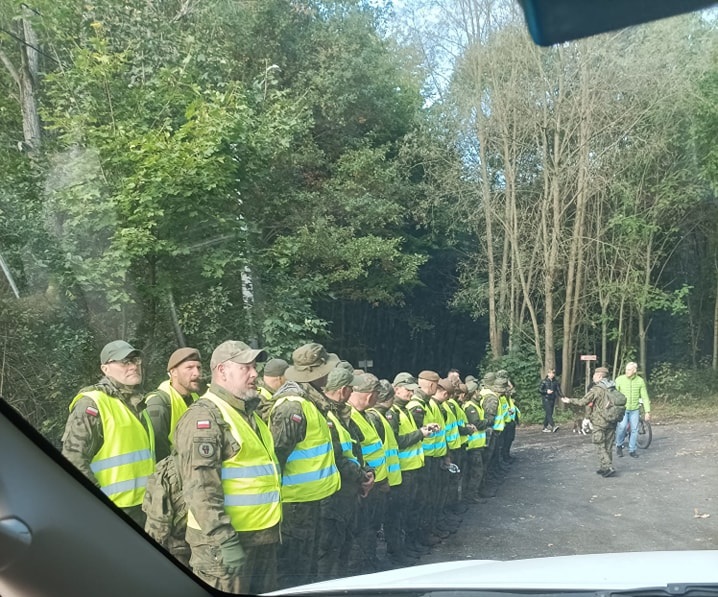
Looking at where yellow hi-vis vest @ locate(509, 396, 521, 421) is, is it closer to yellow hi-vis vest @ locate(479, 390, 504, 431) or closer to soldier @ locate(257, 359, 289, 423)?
yellow hi-vis vest @ locate(479, 390, 504, 431)

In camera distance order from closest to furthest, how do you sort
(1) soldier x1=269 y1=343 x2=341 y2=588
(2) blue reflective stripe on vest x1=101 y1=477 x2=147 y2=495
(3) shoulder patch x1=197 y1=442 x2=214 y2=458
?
(2) blue reflective stripe on vest x1=101 y1=477 x2=147 y2=495 < (3) shoulder patch x1=197 y1=442 x2=214 y2=458 < (1) soldier x1=269 y1=343 x2=341 y2=588

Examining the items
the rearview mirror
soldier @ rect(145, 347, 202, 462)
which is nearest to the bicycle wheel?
soldier @ rect(145, 347, 202, 462)

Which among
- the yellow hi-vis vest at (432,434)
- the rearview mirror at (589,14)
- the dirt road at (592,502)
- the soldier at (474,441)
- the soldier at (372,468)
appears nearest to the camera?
the rearview mirror at (589,14)

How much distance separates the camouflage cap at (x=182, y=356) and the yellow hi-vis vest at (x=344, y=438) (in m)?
0.98

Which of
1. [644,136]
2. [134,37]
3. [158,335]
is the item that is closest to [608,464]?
[644,136]

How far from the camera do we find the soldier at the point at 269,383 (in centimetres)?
498

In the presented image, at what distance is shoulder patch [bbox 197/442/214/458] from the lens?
170 inches

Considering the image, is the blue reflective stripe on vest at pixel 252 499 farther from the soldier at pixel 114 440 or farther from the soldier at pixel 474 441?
the soldier at pixel 474 441

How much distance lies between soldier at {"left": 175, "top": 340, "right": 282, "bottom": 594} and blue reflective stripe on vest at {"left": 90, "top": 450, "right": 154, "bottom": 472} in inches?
6.6

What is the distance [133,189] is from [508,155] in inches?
102

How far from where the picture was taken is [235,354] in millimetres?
5258

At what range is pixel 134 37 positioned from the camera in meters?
A: 5.89

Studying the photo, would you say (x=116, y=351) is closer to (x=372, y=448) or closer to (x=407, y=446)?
(x=372, y=448)

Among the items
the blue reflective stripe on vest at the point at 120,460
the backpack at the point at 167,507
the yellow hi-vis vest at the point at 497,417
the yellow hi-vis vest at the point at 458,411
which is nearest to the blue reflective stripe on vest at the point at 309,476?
the backpack at the point at 167,507
